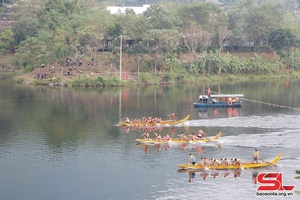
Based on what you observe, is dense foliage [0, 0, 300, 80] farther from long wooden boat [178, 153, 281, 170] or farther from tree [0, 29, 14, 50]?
long wooden boat [178, 153, 281, 170]

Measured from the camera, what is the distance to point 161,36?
97.3 metres

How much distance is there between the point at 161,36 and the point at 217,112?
31.6 meters

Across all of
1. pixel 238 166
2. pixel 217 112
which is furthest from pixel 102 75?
pixel 238 166

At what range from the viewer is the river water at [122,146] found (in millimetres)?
39625

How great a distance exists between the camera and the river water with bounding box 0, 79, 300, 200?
130ft

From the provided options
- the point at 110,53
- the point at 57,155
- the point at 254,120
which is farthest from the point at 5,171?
the point at 110,53

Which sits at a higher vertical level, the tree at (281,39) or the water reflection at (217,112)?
the tree at (281,39)

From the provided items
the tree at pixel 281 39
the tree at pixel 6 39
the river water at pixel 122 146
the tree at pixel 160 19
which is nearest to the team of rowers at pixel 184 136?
the river water at pixel 122 146

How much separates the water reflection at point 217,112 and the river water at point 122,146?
0.13 metres

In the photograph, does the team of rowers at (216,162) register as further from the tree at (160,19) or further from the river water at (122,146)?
the tree at (160,19)

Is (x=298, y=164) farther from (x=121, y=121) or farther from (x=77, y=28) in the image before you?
(x=77, y=28)

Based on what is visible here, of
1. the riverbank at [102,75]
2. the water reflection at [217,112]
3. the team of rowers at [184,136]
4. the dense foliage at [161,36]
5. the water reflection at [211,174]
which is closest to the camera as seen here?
the water reflection at [211,174]

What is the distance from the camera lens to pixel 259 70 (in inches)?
4387

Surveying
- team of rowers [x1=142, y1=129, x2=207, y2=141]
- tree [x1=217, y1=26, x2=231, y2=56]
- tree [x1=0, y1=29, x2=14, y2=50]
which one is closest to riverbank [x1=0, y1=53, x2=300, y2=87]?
tree [x1=0, y1=29, x2=14, y2=50]
